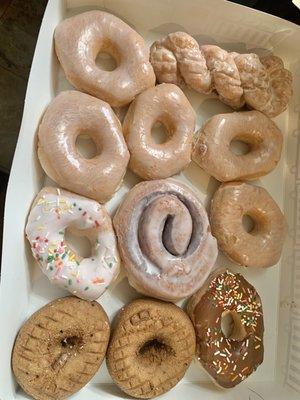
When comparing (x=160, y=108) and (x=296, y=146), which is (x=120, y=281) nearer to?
(x=160, y=108)

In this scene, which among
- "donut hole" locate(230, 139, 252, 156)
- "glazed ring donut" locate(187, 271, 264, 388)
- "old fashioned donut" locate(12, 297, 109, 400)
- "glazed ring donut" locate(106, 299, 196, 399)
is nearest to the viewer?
"old fashioned donut" locate(12, 297, 109, 400)

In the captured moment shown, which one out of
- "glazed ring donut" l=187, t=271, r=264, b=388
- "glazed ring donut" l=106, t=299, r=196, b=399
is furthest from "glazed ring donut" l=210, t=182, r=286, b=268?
"glazed ring donut" l=106, t=299, r=196, b=399

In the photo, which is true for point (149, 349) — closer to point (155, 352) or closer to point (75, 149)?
point (155, 352)

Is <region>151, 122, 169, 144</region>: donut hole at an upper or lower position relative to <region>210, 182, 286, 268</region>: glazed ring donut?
upper

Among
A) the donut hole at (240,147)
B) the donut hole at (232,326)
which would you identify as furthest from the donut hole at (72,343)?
the donut hole at (240,147)

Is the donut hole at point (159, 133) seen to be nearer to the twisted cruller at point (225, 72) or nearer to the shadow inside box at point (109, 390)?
the twisted cruller at point (225, 72)

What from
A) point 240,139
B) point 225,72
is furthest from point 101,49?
point 240,139

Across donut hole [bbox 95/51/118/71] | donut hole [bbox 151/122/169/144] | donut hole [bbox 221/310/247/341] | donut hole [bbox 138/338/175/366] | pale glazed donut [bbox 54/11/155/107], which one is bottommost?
donut hole [bbox 138/338/175/366]

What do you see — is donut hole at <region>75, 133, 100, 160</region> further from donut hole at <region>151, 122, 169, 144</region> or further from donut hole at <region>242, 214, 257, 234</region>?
donut hole at <region>242, 214, 257, 234</region>
